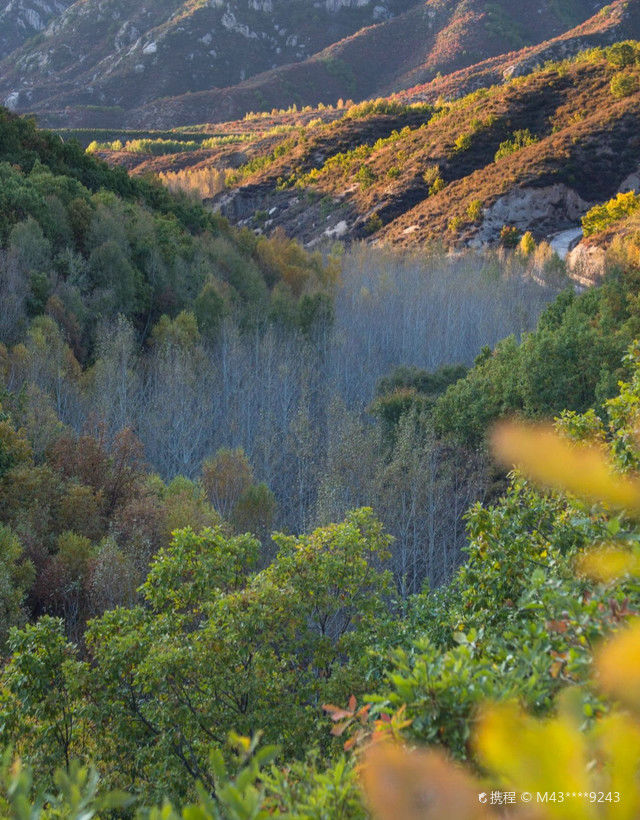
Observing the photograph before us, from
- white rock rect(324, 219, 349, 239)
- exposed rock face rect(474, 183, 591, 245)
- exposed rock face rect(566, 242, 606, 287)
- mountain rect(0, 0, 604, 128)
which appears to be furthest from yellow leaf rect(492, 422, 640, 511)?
mountain rect(0, 0, 604, 128)

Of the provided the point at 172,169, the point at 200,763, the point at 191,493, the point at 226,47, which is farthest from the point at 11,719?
the point at 226,47

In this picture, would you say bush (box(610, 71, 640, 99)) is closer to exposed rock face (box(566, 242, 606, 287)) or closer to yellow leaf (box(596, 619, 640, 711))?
exposed rock face (box(566, 242, 606, 287))

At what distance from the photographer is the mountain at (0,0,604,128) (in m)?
99.5

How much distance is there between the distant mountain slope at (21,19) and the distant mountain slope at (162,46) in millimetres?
14077

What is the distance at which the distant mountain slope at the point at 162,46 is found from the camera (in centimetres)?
10506

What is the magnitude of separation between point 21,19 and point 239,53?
1935 inches

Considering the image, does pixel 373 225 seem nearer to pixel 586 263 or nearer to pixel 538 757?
pixel 586 263

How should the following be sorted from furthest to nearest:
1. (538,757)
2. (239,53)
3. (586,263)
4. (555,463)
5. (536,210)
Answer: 1. (239,53)
2. (536,210)
3. (586,263)
4. (555,463)
5. (538,757)

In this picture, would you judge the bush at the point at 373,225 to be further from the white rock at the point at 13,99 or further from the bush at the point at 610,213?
the white rock at the point at 13,99

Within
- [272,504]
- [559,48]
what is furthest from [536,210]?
[559,48]

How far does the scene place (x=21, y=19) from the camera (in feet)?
441

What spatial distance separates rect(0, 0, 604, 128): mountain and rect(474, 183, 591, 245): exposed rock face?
62.1 m

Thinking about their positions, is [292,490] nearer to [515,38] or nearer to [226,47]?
[515,38]

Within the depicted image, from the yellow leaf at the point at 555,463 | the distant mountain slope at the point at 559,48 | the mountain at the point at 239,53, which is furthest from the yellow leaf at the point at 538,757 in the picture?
the mountain at the point at 239,53
